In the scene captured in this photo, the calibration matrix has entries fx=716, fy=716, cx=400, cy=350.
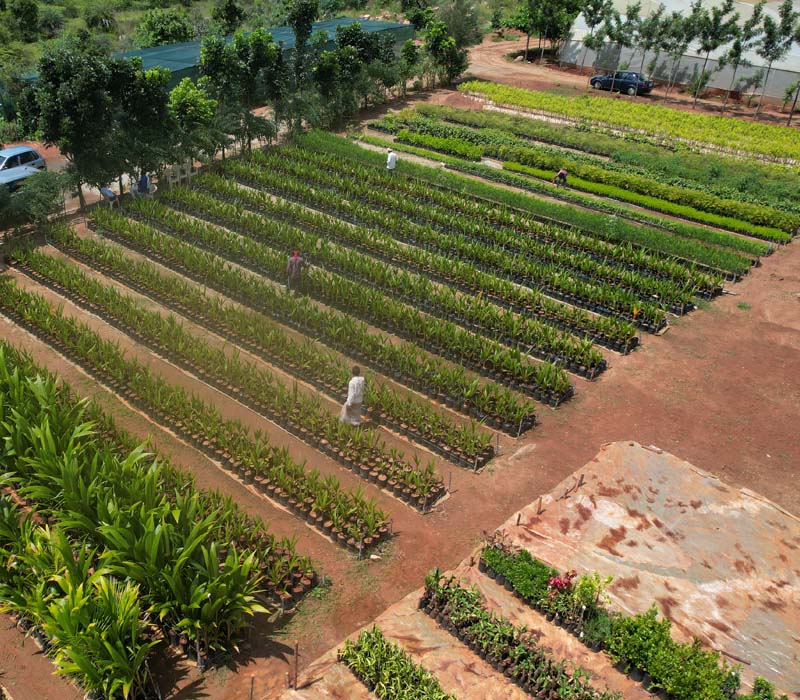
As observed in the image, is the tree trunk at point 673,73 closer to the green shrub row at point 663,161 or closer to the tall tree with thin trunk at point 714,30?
the tall tree with thin trunk at point 714,30

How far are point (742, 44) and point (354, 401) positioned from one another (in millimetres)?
A: 35066

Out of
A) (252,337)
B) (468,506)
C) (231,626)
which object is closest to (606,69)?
(252,337)

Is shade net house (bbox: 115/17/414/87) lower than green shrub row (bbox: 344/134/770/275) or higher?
higher

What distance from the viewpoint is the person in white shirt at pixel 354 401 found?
11.6 meters

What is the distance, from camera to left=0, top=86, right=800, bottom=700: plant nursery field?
785cm

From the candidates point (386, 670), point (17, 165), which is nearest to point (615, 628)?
point (386, 670)

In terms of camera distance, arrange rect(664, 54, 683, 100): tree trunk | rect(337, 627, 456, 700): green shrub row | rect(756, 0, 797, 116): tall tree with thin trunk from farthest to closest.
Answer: rect(664, 54, 683, 100): tree trunk → rect(756, 0, 797, 116): tall tree with thin trunk → rect(337, 627, 456, 700): green shrub row

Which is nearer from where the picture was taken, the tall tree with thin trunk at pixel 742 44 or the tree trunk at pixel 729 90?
the tall tree with thin trunk at pixel 742 44

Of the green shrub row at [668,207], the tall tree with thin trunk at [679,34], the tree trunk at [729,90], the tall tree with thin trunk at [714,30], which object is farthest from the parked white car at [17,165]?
the tree trunk at [729,90]

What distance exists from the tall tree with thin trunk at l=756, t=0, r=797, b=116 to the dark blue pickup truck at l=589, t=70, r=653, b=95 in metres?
5.65

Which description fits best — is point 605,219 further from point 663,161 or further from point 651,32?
point 651,32

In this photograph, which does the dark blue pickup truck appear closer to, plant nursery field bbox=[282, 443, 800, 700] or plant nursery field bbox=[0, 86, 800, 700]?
plant nursery field bbox=[0, 86, 800, 700]

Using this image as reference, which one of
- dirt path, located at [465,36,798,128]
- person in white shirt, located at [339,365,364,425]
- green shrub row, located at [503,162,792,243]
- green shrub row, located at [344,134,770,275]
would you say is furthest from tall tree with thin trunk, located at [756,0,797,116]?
person in white shirt, located at [339,365,364,425]

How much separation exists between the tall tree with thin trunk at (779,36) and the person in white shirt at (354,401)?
31710 mm
